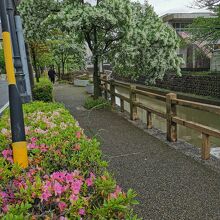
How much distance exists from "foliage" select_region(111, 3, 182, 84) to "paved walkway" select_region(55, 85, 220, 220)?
18.3ft

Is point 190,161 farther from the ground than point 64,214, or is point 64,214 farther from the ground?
point 64,214

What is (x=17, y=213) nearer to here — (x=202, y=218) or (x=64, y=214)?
(x=64, y=214)

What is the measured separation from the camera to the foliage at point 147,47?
41.4 ft

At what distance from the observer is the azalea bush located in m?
1.95

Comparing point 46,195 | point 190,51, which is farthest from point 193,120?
point 190,51

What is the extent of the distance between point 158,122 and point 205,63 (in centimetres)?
2622

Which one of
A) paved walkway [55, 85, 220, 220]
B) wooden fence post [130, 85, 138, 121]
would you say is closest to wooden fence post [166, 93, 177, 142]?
paved walkway [55, 85, 220, 220]

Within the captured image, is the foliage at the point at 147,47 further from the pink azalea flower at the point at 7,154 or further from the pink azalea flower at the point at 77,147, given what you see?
the pink azalea flower at the point at 7,154

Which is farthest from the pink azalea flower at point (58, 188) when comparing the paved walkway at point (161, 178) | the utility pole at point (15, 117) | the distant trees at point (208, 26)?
the distant trees at point (208, 26)

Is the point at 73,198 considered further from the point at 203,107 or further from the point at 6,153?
the point at 203,107

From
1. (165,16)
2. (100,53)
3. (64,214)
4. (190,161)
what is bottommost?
(190,161)

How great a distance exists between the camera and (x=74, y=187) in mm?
2146

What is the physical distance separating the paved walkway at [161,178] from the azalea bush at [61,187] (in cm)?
151

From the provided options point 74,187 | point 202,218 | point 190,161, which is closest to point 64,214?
point 74,187
